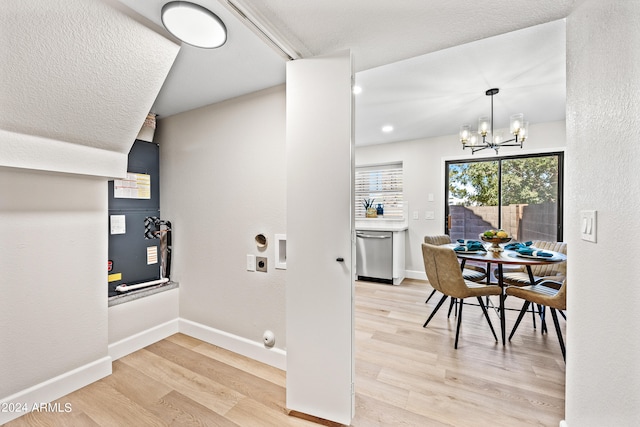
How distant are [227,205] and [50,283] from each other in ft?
3.87

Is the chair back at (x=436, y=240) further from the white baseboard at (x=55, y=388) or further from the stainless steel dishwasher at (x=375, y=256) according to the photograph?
the white baseboard at (x=55, y=388)

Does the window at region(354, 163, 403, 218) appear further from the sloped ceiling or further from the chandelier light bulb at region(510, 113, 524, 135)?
the sloped ceiling

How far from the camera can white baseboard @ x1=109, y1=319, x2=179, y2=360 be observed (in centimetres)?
205

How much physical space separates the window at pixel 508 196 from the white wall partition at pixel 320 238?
3417mm

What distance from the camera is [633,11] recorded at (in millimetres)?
793

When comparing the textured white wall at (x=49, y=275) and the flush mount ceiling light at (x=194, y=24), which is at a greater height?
the flush mount ceiling light at (x=194, y=24)

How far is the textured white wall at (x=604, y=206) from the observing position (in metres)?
0.81

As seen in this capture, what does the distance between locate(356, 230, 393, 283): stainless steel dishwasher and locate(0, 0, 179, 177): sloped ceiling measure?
3329 millimetres

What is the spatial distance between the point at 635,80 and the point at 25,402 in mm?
3076

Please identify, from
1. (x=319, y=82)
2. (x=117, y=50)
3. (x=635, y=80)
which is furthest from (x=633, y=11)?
(x=117, y=50)

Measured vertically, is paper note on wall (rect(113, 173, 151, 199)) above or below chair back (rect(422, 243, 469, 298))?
above

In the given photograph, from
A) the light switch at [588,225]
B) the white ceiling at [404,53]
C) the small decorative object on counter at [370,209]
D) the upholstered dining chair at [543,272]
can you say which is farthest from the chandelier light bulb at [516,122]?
the small decorative object on counter at [370,209]

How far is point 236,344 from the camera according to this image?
216 cm

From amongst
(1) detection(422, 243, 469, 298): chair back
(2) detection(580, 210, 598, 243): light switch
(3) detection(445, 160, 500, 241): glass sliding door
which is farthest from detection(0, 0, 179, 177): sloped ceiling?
(3) detection(445, 160, 500, 241): glass sliding door
